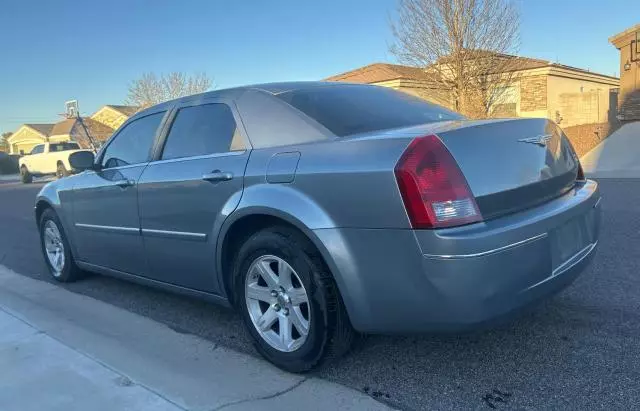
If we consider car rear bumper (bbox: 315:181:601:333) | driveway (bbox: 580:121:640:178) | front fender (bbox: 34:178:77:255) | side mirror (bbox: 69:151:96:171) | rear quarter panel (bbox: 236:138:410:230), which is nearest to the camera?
car rear bumper (bbox: 315:181:601:333)

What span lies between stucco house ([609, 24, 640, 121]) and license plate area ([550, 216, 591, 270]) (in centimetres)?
1780

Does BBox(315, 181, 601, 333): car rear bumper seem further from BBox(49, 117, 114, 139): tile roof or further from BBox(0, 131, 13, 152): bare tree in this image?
BBox(0, 131, 13, 152): bare tree

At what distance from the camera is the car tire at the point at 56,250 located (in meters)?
5.30

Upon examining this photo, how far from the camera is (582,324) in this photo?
3.42 meters

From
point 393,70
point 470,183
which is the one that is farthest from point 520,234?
point 393,70

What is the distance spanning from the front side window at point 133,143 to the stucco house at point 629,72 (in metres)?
18.2

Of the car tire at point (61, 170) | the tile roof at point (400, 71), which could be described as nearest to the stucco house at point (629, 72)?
the tile roof at point (400, 71)

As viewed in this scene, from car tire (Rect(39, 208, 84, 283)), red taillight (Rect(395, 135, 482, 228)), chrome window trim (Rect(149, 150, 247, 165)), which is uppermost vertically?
chrome window trim (Rect(149, 150, 247, 165))

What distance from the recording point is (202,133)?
3732 millimetres

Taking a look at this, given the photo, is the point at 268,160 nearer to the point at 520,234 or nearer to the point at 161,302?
the point at 520,234

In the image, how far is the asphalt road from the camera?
2639 millimetres

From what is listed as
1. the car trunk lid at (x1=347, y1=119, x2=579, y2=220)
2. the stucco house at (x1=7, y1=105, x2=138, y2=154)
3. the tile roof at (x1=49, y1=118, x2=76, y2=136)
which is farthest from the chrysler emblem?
the tile roof at (x1=49, y1=118, x2=76, y2=136)

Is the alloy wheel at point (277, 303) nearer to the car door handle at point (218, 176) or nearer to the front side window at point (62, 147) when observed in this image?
the car door handle at point (218, 176)

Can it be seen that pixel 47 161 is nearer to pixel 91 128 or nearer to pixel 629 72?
pixel 629 72
